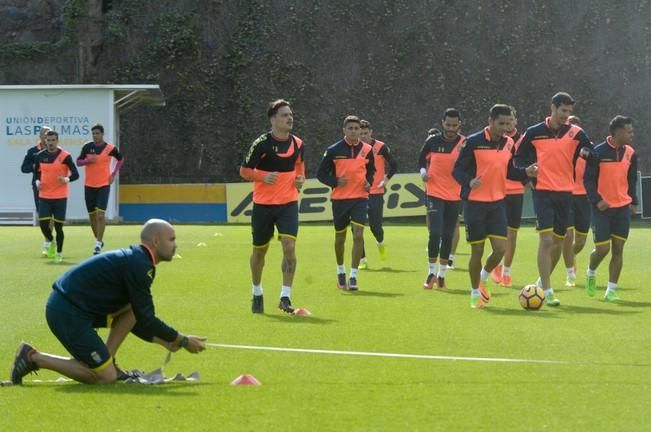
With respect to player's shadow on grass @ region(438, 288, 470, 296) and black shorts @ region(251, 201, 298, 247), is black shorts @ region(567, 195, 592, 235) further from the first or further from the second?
black shorts @ region(251, 201, 298, 247)

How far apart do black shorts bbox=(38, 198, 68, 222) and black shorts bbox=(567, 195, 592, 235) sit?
9971mm

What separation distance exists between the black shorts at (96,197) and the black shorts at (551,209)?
10.6m

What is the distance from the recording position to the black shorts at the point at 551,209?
1512 centimetres

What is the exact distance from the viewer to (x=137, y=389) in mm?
8898

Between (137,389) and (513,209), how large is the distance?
10.3 metres

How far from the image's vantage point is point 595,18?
46969mm

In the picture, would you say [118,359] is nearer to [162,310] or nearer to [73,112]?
[162,310]

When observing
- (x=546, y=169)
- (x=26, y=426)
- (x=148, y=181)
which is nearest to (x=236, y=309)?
(x=546, y=169)

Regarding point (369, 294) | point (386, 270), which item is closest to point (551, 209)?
point (369, 294)

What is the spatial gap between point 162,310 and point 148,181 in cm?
3266

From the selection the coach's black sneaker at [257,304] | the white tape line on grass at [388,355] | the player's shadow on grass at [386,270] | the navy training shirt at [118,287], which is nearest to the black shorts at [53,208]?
the player's shadow on grass at [386,270]

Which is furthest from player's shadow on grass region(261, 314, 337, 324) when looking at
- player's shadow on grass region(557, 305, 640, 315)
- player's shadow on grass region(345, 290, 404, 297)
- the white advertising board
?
the white advertising board

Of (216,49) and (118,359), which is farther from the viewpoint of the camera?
(216,49)

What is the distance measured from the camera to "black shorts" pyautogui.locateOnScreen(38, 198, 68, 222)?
23703 mm
